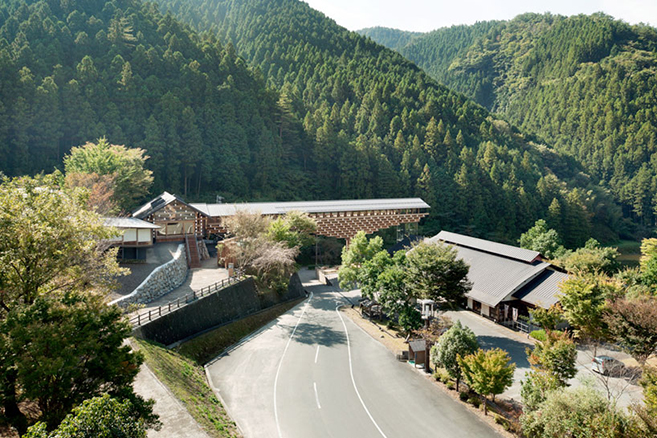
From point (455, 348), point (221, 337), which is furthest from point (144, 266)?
point (455, 348)

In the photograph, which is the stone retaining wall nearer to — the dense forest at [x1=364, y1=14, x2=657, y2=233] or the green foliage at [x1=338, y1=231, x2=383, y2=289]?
the green foliage at [x1=338, y1=231, x2=383, y2=289]

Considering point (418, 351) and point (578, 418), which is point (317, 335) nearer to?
point (418, 351)

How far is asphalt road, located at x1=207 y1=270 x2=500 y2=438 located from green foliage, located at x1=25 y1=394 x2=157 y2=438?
7.07m

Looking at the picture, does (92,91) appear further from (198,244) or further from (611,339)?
(611,339)

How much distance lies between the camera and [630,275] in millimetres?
31516

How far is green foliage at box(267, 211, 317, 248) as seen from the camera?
112ft

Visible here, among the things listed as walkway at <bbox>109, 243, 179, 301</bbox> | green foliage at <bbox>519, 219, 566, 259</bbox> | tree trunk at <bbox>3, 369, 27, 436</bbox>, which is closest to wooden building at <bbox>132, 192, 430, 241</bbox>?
walkway at <bbox>109, 243, 179, 301</bbox>

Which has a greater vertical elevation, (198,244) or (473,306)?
(198,244)

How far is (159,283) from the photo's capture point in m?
25.0

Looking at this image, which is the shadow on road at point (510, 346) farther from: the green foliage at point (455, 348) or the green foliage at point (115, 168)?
the green foliage at point (115, 168)

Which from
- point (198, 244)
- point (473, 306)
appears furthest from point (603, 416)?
point (198, 244)

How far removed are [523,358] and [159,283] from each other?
2167 cm

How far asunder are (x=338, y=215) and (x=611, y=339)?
26.9m

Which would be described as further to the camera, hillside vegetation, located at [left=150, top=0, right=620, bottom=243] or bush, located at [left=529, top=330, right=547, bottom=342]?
hillside vegetation, located at [left=150, top=0, right=620, bottom=243]
